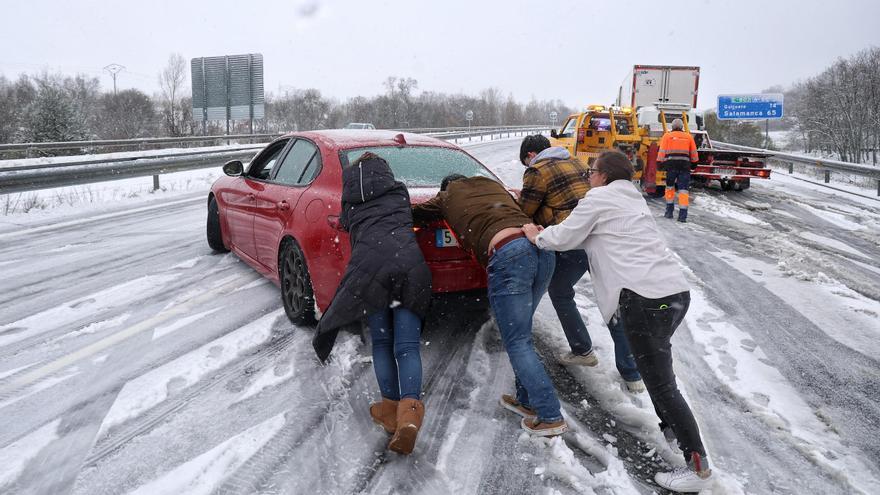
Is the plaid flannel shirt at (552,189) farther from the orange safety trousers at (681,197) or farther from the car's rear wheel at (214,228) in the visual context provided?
the orange safety trousers at (681,197)

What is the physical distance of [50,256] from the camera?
6582mm

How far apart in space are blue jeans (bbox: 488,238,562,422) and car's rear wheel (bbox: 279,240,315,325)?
62.7 inches

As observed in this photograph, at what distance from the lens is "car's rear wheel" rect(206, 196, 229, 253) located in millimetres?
6473

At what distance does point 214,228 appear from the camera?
6.50 metres

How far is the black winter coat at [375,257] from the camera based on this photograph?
9.83ft

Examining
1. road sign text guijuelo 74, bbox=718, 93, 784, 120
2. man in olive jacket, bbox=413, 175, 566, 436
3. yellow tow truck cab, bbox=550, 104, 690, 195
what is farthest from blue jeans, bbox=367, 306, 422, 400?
road sign text guijuelo 74, bbox=718, 93, 784, 120

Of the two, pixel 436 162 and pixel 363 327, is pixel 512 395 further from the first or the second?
pixel 436 162

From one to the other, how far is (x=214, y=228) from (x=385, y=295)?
4238mm

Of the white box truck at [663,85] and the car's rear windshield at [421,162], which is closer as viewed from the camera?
the car's rear windshield at [421,162]

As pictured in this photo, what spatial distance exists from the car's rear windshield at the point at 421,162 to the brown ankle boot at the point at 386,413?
67.0 inches

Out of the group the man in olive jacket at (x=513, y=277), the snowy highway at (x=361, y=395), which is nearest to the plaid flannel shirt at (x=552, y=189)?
the man in olive jacket at (x=513, y=277)

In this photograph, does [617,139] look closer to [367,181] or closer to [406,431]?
[367,181]

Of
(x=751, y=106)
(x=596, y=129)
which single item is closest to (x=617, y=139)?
(x=596, y=129)

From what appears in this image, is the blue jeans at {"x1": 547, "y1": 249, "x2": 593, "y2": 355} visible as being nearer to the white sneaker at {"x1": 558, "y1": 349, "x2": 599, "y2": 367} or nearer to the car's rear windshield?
the white sneaker at {"x1": 558, "y1": 349, "x2": 599, "y2": 367}
